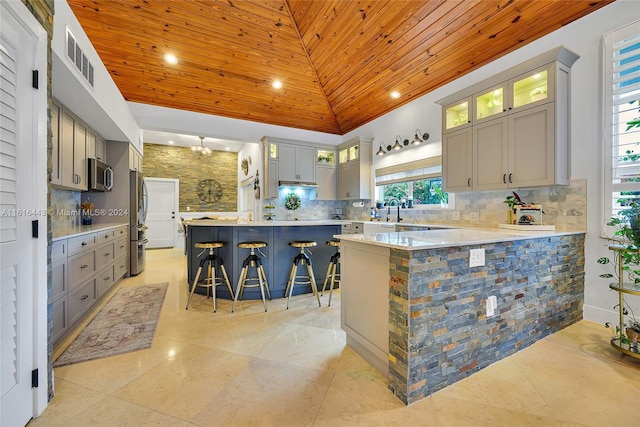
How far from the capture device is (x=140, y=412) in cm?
154

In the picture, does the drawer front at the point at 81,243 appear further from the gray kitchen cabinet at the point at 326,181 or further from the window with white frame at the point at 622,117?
the window with white frame at the point at 622,117

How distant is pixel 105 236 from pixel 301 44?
388cm

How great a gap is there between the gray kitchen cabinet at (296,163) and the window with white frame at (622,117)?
14.4 feet

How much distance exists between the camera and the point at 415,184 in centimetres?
455

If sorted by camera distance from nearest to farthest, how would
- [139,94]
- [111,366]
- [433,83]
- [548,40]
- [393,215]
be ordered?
[111,366] → [548,40] → [433,83] → [139,94] → [393,215]

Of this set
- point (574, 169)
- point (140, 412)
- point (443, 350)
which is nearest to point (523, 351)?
point (443, 350)

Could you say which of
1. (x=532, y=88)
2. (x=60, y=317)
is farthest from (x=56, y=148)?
(x=532, y=88)

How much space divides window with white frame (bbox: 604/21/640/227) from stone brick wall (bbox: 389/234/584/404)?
75cm

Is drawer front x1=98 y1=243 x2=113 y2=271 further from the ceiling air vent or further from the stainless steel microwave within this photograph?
the ceiling air vent

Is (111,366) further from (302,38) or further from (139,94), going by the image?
(302,38)

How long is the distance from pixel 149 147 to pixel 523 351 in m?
9.33

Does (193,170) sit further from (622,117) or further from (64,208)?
(622,117)

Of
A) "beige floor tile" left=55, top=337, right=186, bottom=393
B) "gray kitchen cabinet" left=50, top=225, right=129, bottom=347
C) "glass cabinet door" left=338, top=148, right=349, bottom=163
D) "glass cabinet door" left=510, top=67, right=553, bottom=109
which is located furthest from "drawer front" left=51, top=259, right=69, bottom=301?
"glass cabinet door" left=338, top=148, right=349, bottom=163

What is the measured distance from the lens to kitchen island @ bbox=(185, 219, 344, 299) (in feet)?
11.3
